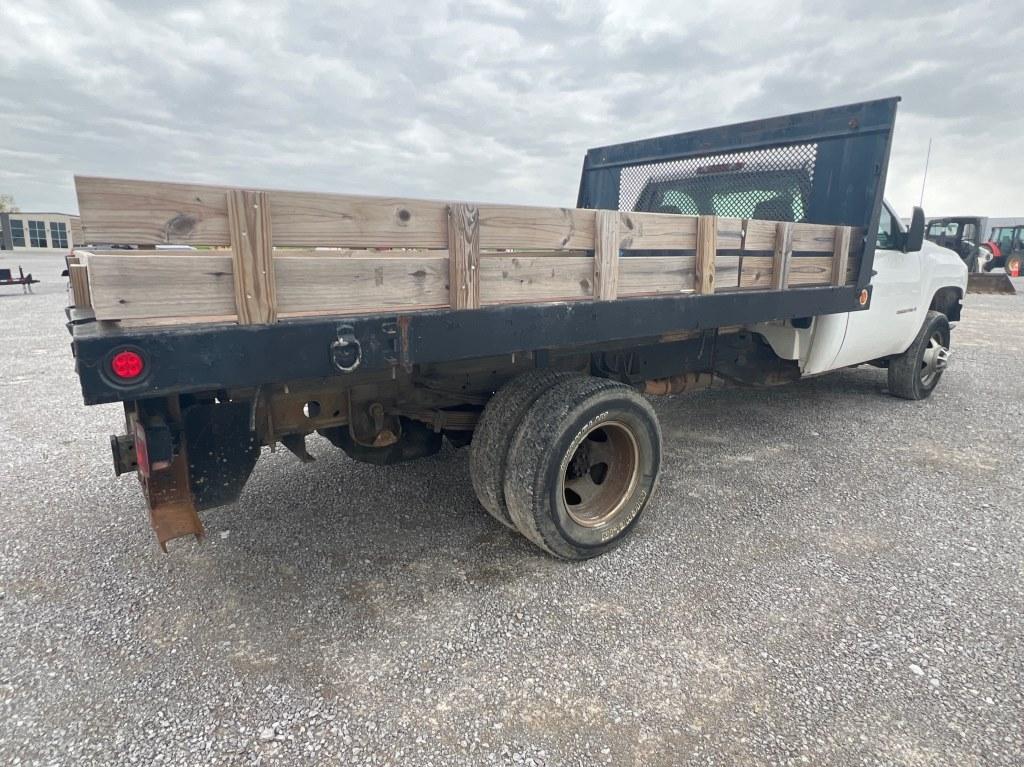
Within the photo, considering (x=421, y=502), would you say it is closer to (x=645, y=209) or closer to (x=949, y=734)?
(x=949, y=734)

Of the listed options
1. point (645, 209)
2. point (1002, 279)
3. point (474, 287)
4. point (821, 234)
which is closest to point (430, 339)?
point (474, 287)

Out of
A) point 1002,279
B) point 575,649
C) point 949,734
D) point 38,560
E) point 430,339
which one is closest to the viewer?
point 949,734

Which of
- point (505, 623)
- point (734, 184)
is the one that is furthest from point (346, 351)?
point (734, 184)

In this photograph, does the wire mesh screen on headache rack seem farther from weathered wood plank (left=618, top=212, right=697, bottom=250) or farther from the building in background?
the building in background

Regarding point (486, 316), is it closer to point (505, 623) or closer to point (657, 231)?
point (657, 231)

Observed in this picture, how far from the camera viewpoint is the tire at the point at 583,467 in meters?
2.89

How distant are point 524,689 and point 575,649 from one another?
30 cm

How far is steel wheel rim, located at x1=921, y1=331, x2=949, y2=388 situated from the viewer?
616cm

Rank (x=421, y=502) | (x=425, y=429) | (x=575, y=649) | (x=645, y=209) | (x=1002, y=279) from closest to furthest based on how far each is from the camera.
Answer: (x=575, y=649), (x=425, y=429), (x=421, y=502), (x=645, y=209), (x=1002, y=279)

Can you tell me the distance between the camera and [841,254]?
13.1 ft

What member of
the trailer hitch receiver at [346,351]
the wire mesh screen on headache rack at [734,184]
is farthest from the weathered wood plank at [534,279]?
the wire mesh screen on headache rack at [734,184]

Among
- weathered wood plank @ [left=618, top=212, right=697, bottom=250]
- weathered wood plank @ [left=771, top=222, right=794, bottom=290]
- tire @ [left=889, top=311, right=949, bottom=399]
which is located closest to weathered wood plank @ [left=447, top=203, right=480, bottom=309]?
weathered wood plank @ [left=618, top=212, right=697, bottom=250]

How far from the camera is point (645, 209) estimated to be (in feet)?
17.2

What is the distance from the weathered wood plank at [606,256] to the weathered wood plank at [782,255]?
1.26m
